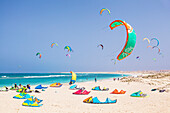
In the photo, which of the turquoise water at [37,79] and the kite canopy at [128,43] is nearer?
the kite canopy at [128,43]

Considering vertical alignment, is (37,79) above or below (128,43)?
below

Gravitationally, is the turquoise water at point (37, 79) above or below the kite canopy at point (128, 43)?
below

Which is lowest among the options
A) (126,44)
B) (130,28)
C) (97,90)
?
(97,90)

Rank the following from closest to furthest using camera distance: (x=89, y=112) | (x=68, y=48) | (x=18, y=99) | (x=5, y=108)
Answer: (x=89, y=112) < (x=5, y=108) < (x=18, y=99) < (x=68, y=48)

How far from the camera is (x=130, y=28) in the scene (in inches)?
400

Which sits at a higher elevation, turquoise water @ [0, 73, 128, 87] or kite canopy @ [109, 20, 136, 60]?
kite canopy @ [109, 20, 136, 60]

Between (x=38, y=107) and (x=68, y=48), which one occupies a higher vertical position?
(x=68, y=48)

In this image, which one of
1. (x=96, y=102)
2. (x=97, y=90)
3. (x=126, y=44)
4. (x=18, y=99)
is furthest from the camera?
(x=97, y=90)

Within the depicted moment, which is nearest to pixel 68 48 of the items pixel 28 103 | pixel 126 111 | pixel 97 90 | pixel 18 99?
pixel 97 90

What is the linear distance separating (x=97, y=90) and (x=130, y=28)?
1282 cm

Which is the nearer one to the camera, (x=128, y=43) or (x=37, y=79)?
(x=128, y=43)

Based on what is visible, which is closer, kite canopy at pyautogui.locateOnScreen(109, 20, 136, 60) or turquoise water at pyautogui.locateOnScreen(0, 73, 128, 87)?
kite canopy at pyautogui.locateOnScreen(109, 20, 136, 60)

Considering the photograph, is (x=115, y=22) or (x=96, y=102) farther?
(x=96, y=102)

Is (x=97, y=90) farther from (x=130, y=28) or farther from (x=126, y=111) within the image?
(x=130, y=28)
